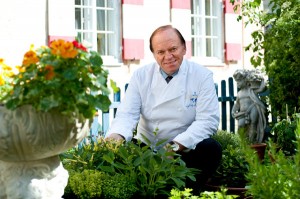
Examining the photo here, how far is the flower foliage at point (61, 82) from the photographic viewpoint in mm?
2471

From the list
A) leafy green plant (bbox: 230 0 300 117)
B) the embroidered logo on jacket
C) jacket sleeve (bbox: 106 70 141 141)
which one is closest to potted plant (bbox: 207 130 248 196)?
the embroidered logo on jacket

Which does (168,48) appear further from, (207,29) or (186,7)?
(207,29)

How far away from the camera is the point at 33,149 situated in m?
2.55

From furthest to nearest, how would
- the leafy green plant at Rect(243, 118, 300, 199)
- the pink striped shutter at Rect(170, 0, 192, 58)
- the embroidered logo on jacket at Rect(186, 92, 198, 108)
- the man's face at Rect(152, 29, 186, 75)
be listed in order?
the pink striped shutter at Rect(170, 0, 192, 58), the embroidered logo on jacket at Rect(186, 92, 198, 108), the man's face at Rect(152, 29, 186, 75), the leafy green plant at Rect(243, 118, 300, 199)

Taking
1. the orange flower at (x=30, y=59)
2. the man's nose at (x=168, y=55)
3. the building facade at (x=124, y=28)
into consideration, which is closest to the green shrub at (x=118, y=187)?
the man's nose at (x=168, y=55)

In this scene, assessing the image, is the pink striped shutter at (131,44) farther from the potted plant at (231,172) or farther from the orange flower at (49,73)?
the orange flower at (49,73)

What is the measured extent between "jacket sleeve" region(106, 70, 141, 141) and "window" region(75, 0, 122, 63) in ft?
18.3

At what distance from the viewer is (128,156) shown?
3756 mm

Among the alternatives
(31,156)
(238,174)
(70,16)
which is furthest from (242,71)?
(31,156)

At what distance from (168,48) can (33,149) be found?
1.86 m

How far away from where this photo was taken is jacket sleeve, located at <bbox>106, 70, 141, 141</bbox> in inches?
169

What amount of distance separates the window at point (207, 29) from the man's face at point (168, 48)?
24.1 feet

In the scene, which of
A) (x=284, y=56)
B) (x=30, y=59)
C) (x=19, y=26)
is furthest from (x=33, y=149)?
(x=19, y=26)

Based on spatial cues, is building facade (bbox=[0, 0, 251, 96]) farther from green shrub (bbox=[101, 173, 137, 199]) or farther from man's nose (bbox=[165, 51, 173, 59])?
green shrub (bbox=[101, 173, 137, 199])
